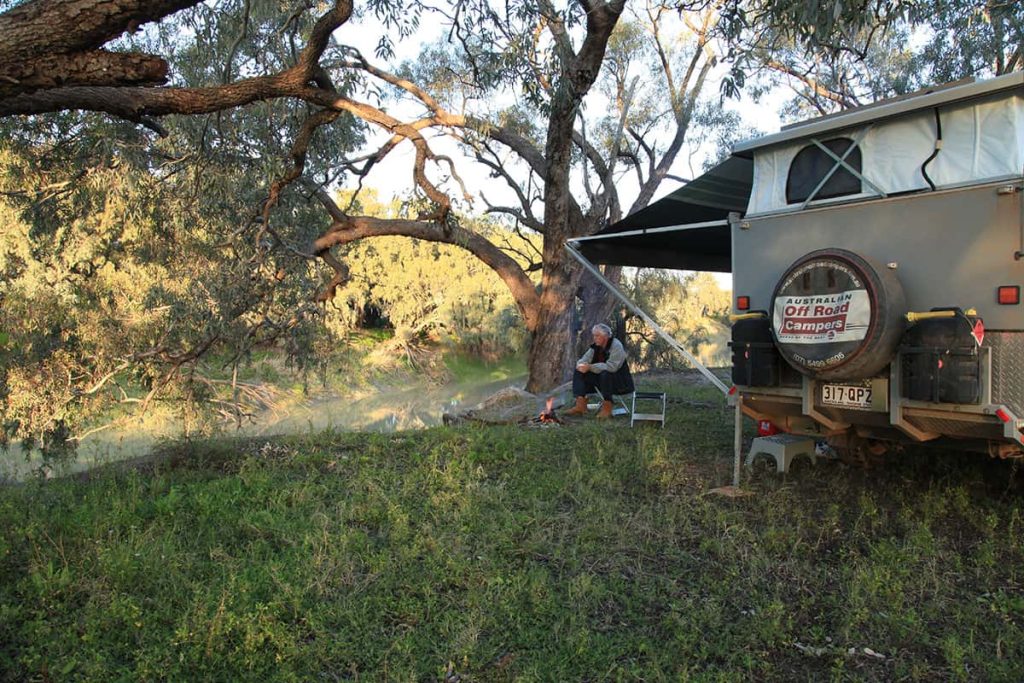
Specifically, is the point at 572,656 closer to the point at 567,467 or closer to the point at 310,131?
the point at 567,467

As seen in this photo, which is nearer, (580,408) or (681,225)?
(681,225)

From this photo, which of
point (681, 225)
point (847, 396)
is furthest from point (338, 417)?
point (847, 396)

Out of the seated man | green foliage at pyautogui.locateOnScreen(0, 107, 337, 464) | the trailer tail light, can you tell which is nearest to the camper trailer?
the trailer tail light

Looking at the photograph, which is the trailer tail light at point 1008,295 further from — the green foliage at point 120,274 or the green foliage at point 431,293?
the green foliage at point 431,293

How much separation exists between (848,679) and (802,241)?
3.01m

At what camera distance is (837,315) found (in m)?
4.53

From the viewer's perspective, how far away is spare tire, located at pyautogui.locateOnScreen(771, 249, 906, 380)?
4.35m

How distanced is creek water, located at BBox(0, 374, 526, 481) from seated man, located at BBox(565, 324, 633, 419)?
3232mm

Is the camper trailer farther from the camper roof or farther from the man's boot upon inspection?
the man's boot

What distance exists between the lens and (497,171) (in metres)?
14.5

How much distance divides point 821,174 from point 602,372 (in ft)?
13.9

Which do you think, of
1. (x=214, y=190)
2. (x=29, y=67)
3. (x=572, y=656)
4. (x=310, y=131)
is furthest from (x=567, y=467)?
(x=214, y=190)

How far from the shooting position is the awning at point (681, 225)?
7.04 metres

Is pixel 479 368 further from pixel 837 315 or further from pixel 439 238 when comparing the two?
pixel 837 315
